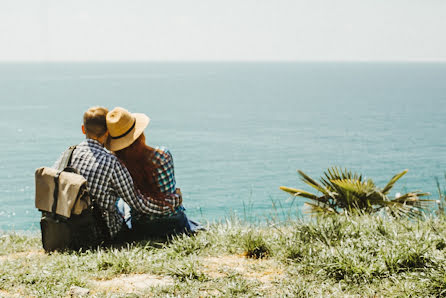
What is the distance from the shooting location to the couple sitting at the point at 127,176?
4734mm

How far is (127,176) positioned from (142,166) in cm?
31

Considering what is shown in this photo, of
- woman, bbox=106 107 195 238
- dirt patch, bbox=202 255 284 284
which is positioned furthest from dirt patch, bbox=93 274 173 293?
woman, bbox=106 107 195 238

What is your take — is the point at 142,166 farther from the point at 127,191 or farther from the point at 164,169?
the point at 127,191

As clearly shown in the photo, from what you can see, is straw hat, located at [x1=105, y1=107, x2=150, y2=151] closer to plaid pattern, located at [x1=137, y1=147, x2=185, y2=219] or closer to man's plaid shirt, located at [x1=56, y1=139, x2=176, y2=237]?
man's plaid shirt, located at [x1=56, y1=139, x2=176, y2=237]

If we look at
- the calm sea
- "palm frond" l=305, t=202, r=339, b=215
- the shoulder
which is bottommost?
the calm sea

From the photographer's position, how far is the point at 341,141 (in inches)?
2440

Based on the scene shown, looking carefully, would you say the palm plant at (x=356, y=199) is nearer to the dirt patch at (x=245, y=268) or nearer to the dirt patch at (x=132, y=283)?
the dirt patch at (x=245, y=268)

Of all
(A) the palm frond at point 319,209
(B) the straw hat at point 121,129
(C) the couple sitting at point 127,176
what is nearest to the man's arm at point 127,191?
(C) the couple sitting at point 127,176

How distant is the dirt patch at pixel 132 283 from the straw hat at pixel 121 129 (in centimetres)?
149

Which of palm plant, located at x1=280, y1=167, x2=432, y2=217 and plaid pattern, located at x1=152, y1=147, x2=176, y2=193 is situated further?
palm plant, located at x1=280, y1=167, x2=432, y2=217

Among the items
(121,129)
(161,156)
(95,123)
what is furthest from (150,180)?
(95,123)

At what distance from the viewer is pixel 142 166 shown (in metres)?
5.11

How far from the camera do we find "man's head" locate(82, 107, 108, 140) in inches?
189

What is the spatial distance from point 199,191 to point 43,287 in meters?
33.5
